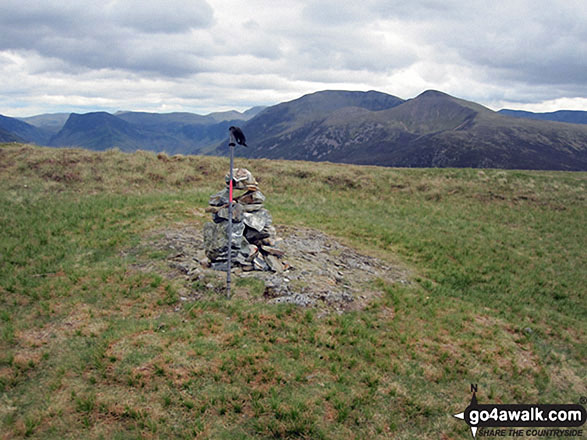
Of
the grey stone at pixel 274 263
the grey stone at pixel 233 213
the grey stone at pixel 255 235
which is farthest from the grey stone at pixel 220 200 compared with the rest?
the grey stone at pixel 274 263

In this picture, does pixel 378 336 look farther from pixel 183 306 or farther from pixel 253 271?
pixel 183 306

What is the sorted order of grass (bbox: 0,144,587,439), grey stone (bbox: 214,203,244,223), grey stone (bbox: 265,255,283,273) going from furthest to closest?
grey stone (bbox: 265,255,283,273) → grey stone (bbox: 214,203,244,223) → grass (bbox: 0,144,587,439)

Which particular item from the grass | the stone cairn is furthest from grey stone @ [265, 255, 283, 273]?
the grass

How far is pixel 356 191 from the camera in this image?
1639 inches

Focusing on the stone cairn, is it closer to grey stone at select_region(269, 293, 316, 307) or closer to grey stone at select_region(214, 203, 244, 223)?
grey stone at select_region(214, 203, 244, 223)

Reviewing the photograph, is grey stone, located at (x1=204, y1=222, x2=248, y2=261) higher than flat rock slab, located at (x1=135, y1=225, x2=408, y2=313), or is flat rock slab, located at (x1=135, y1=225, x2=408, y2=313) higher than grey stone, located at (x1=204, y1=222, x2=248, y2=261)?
grey stone, located at (x1=204, y1=222, x2=248, y2=261)

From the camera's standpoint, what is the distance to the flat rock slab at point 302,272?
45.0 ft

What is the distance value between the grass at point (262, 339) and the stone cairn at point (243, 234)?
184cm

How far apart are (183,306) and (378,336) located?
291 inches

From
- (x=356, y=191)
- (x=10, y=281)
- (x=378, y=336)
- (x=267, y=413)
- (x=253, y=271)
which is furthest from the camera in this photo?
(x=356, y=191)

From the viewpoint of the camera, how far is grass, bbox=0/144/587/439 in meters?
8.16

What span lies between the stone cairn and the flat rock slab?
0.56 m

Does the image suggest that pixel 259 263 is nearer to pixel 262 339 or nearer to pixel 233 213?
pixel 233 213

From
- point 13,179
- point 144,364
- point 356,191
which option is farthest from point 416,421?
point 13,179
